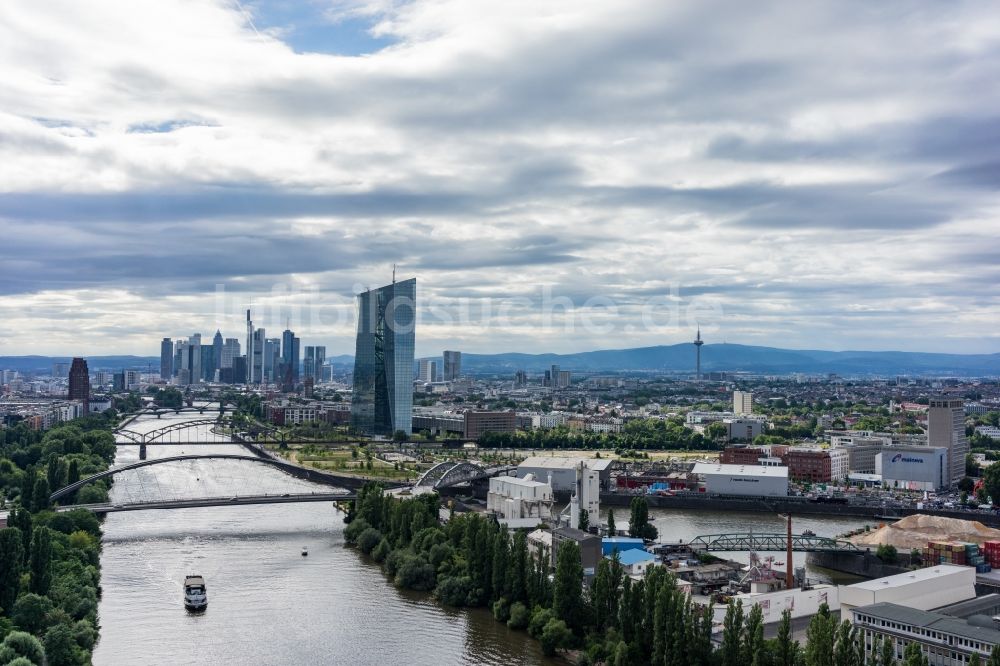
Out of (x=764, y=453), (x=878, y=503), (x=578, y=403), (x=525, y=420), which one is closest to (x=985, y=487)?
(x=878, y=503)

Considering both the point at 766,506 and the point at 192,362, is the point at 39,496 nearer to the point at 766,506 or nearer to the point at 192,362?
the point at 766,506

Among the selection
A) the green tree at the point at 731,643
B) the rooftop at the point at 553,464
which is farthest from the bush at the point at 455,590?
the rooftop at the point at 553,464

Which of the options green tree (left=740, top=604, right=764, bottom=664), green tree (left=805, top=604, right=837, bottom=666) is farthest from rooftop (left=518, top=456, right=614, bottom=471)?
green tree (left=805, top=604, right=837, bottom=666)

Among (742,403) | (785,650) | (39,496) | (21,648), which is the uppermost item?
(742,403)

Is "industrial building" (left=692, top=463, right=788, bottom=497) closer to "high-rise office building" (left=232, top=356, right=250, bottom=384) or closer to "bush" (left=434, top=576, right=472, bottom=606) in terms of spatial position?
"bush" (left=434, top=576, right=472, bottom=606)

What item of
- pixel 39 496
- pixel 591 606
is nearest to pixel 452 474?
pixel 39 496

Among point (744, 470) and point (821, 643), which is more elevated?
point (821, 643)

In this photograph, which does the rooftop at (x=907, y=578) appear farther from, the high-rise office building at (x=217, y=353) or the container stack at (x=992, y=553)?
the high-rise office building at (x=217, y=353)
